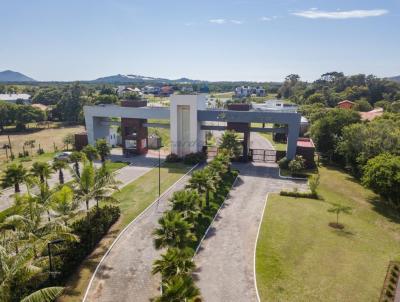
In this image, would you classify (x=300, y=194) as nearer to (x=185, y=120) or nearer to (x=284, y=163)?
(x=284, y=163)

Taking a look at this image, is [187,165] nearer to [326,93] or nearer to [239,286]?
[239,286]

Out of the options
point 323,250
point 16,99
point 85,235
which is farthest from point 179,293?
point 16,99

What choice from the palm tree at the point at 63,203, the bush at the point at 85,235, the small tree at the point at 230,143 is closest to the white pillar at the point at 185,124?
the small tree at the point at 230,143

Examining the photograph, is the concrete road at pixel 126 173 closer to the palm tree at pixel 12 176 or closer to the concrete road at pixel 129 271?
the palm tree at pixel 12 176

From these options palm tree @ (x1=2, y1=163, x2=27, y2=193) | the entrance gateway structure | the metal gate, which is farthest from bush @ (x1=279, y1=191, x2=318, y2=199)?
palm tree @ (x1=2, y1=163, x2=27, y2=193)

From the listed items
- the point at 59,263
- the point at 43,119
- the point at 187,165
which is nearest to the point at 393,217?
the point at 187,165
